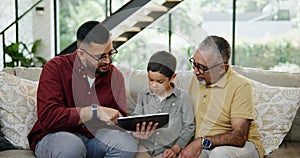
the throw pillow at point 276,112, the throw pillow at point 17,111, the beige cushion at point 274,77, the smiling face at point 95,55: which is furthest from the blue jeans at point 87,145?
the beige cushion at point 274,77

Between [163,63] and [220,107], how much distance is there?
14.8 inches

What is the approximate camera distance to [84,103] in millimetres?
2590

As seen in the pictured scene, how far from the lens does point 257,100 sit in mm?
2736

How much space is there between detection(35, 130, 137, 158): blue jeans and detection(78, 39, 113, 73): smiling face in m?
0.34

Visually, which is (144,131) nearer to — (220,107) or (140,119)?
(140,119)

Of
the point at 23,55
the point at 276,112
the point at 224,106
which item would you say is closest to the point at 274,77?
the point at 276,112

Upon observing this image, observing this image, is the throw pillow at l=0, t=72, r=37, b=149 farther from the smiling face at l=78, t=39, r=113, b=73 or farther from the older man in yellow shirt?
the older man in yellow shirt

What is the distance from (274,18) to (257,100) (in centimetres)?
335

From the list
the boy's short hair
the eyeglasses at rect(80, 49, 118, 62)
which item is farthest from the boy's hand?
the eyeglasses at rect(80, 49, 118, 62)

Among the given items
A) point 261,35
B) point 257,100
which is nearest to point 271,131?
point 257,100

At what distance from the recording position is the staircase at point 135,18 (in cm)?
486

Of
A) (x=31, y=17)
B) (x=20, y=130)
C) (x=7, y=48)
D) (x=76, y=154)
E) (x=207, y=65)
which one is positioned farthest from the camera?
(x=31, y=17)

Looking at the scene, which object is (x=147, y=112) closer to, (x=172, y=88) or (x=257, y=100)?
(x=172, y=88)

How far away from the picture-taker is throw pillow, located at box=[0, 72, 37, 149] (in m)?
2.70
